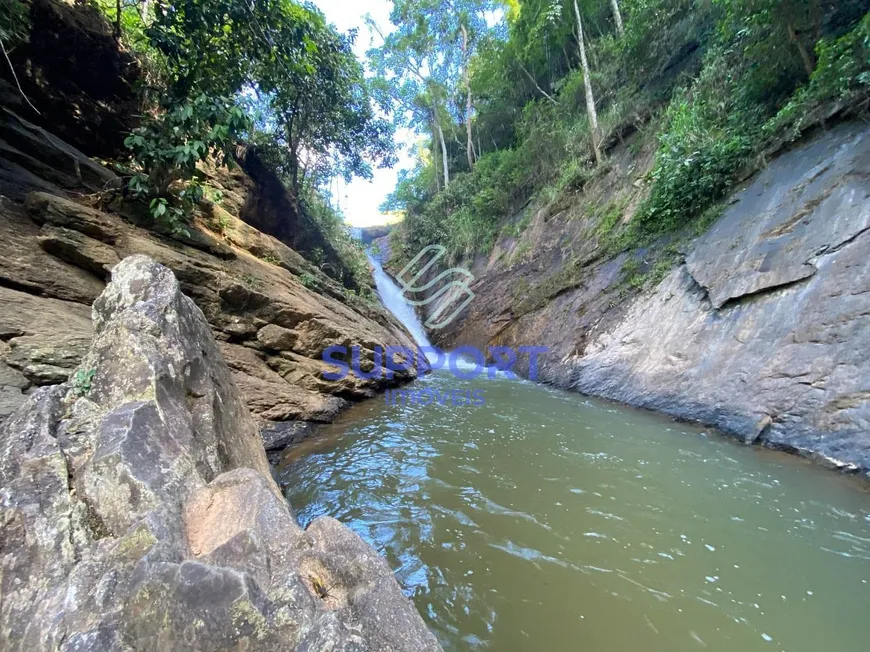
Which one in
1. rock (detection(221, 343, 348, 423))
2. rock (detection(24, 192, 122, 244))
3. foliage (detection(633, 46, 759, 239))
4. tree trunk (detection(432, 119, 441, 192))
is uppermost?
tree trunk (detection(432, 119, 441, 192))

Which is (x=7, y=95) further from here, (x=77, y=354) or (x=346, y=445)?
(x=346, y=445)

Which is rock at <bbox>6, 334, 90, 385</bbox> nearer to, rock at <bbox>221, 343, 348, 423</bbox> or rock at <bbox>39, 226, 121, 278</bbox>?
rock at <bbox>39, 226, 121, 278</bbox>

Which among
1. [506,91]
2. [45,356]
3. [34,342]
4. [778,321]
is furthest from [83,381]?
[506,91]

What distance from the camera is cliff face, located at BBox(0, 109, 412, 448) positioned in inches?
125

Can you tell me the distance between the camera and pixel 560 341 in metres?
8.18

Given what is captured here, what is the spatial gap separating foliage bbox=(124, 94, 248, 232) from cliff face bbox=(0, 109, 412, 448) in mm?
364

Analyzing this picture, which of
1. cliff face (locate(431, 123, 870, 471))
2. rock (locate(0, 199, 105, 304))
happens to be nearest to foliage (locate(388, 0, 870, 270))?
cliff face (locate(431, 123, 870, 471))

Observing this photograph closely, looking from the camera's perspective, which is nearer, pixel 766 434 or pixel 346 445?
pixel 766 434

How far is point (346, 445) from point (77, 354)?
271 cm

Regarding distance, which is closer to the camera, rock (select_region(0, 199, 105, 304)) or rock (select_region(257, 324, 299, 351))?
rock (select_region(0, 199, 105, 304))

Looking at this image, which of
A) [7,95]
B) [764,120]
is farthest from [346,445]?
[764,120]

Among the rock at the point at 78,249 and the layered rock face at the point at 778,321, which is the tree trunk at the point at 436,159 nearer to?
the layered rock face at the point at 778,321

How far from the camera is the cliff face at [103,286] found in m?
3.18

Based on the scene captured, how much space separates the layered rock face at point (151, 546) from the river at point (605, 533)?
1.01 m
